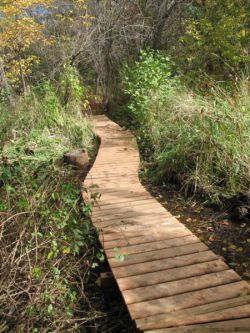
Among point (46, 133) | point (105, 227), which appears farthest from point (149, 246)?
point (46, 133)

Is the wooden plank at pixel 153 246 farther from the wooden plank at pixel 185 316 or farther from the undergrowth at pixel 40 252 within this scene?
the wooden plank at pixel 185 316

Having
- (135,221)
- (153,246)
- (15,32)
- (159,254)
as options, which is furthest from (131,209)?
(15,32)

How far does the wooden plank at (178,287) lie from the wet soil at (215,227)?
538 millimetres

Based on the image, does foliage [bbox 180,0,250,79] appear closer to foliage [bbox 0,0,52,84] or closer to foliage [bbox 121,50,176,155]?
foliage [bbox 121,50,176,155]

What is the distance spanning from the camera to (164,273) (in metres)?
2.98

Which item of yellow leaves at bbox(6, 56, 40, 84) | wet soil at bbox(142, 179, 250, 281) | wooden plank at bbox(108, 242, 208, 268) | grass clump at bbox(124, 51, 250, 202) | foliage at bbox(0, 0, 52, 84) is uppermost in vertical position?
foliage at bbox(0, 0, 52, 84)

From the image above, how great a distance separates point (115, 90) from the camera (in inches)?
464

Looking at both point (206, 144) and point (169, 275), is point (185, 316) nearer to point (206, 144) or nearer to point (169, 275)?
point (169, 275)

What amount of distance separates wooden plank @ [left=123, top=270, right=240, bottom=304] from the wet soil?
538 millimetres

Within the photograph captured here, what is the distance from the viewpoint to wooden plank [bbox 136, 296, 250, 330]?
2404mm

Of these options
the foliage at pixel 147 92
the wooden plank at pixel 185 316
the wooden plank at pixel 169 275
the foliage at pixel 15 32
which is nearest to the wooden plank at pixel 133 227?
the wooden plank at pixel 169 275

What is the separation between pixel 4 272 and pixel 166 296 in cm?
116

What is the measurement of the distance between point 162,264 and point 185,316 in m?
0.68

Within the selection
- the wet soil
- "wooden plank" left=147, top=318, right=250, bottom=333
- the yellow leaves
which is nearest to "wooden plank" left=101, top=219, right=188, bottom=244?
the wet soil
